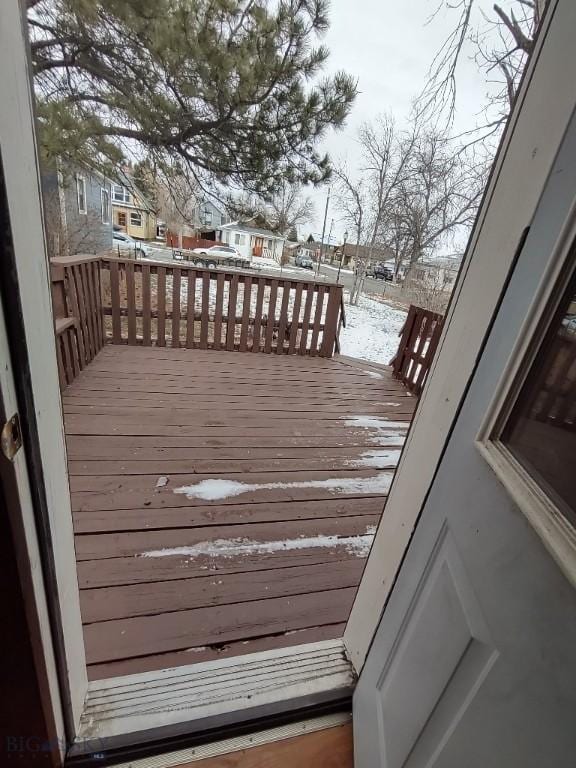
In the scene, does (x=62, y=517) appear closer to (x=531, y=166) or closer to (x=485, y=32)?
(x=531, y=166)

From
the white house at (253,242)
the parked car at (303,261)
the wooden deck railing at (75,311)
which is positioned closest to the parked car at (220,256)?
the parked car at (303,261)

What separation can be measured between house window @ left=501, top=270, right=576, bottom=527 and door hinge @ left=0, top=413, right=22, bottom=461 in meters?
0.67

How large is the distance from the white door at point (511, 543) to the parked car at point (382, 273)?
16.4 m

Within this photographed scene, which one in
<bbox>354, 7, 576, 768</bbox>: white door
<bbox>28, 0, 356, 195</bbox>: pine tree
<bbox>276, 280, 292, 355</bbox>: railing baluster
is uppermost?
<bbox>28, 0, 356, 195</bbox>: pine tree

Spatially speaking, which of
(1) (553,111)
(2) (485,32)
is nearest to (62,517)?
(1) (553,111)

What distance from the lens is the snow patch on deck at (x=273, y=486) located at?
179 centimetres

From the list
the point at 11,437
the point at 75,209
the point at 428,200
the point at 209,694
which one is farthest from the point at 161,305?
the point at 428,200

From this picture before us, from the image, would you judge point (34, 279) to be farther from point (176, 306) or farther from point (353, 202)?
point (353, 202)

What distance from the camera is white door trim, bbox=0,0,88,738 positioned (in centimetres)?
39

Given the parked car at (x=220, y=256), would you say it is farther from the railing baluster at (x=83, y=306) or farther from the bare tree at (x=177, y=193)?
the railing baluster at (x=83, y=306)

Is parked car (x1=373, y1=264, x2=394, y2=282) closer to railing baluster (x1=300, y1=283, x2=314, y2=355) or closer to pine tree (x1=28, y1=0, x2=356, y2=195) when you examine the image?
pine tree (x1=28, y1=0, x2=356, y2=195)

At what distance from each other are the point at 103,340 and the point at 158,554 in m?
2.65

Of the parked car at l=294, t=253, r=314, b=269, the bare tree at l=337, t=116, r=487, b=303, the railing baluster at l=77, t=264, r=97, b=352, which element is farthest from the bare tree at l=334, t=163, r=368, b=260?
the railing baluster at l=77, t=264, r=97, b=352

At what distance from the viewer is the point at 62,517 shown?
2.15 ft
